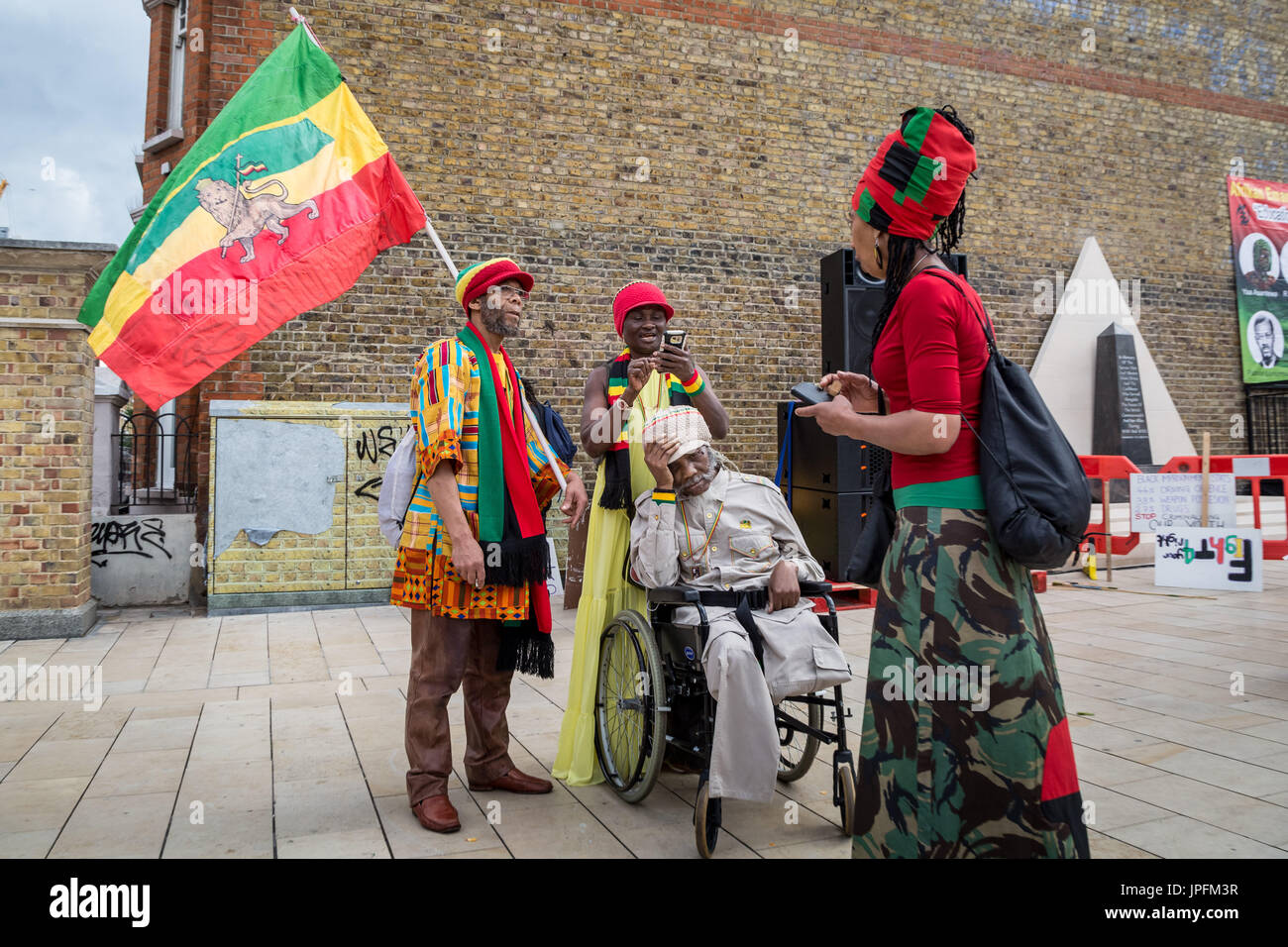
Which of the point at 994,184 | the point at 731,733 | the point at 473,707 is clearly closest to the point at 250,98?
the point at 473,707

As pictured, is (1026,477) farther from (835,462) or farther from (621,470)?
(835,462)

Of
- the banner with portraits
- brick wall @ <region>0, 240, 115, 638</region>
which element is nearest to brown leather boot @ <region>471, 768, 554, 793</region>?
brick wall @ <region>0, 240, 115, 638</region>

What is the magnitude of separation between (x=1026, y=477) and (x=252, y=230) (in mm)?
5717

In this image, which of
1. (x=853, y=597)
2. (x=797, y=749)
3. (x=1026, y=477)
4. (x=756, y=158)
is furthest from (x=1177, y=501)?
(x=1026, y=477)

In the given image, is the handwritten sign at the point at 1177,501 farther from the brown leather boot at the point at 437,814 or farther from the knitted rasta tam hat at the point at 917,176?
the brown leather boot at the point at 437,814

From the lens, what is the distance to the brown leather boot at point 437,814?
297 centimetres

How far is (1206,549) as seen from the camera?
26.9ft

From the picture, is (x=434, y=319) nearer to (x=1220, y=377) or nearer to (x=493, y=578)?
(x=493, y=578)

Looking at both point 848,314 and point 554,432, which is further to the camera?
point 848,314

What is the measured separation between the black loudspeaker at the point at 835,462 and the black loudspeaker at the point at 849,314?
2.07 ft

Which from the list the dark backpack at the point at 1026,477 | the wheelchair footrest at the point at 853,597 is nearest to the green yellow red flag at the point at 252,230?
the wheelchair footrest at the point at 853,597

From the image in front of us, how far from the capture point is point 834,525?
289 inches

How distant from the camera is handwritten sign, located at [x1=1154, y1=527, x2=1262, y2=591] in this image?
313 inches

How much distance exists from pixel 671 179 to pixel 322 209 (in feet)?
13.7
